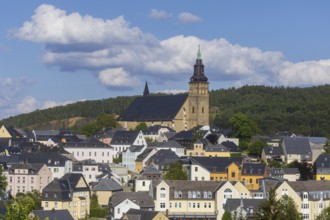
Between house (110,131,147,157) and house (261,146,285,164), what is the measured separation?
1664cm

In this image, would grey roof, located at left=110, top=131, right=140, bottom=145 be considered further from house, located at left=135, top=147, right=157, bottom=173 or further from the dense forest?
the dense forest

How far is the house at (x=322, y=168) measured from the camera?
84812 millimetres

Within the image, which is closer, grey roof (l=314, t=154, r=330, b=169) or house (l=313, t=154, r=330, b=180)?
house (l=313, t=154, r=330, b=180)

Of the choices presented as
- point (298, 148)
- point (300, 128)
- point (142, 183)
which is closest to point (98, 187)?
point (142, 183)

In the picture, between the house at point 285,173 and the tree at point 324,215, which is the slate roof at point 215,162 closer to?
the house at point 285,173

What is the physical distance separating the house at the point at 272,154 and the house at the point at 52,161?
2560 centimetres

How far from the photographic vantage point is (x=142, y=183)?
77.8 metres

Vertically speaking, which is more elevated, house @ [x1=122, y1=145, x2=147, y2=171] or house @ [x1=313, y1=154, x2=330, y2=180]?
house @ [x1=122, y1=145, x2=147, y2=171]

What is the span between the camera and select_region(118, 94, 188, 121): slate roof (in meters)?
127

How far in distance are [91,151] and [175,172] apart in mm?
19871

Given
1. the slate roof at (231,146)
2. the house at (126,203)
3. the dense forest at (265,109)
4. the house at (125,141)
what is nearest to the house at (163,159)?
the slate roof at (231,146)

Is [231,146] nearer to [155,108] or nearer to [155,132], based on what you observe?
[155,132]

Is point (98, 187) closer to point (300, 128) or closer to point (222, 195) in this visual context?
point (222, 195)

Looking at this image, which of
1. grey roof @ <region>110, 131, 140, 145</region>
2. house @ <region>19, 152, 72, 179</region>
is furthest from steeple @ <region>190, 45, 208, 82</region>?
house @ <region>19, 152, 72, 179</region>
